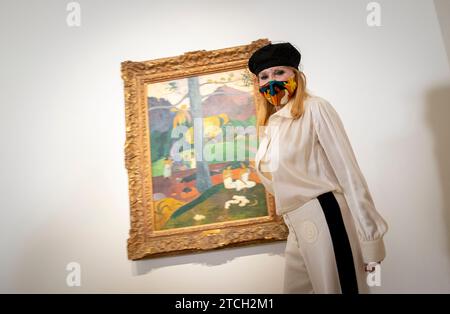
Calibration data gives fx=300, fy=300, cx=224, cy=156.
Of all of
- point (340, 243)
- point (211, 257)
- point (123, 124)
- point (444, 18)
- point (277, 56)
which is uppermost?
point (444, 18)

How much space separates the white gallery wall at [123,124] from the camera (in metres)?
1.70

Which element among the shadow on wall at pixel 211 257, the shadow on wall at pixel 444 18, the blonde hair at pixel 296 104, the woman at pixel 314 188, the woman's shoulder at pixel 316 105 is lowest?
the shadow on wall at pixel 211 257

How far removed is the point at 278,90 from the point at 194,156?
692 mm

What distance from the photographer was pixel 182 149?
1868 mm

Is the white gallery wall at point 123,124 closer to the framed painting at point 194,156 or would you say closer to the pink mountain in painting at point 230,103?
the framed painting at point 194,156

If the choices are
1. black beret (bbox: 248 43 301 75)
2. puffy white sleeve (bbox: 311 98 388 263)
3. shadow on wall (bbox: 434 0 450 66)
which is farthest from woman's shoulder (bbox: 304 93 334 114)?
shadow on wall (bbox: 434 0 450 66)

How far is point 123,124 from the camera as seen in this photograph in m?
1.97

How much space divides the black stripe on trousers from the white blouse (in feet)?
0.15

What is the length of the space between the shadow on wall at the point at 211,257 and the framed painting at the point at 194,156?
53 millimetres

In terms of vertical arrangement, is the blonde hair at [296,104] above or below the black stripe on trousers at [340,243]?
above

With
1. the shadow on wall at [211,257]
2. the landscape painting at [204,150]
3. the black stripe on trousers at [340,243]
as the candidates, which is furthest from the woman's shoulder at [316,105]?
the shadow on wall at [211,257]

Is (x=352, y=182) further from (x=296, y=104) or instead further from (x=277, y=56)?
(x=277, y=56)

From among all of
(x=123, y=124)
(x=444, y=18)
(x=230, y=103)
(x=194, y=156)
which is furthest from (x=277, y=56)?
(x=444, y=18)

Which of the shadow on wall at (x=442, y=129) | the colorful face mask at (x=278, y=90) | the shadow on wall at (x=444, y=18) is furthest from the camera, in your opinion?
the shadow on wall at (x=444, y=18)
